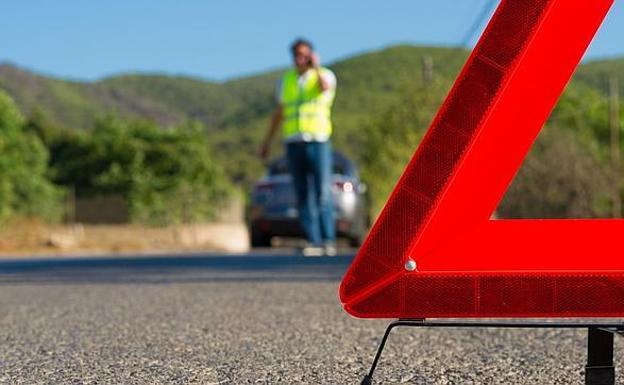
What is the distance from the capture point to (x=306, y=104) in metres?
9.40

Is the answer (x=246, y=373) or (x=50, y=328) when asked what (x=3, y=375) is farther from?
(x=50, y=328)

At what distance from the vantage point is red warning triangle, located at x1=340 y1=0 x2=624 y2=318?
91.4 inches

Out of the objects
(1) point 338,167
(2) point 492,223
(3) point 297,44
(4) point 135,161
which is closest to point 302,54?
(3) point 297,44

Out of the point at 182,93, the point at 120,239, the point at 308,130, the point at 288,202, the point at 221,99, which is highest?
the point at 182,93

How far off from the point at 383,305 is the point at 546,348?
174 centimetres

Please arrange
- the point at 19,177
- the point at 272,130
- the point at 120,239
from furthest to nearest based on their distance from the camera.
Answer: the point at 19,177 → the point at 120,239 → the point at 272,130

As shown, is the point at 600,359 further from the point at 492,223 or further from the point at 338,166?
the point at 338,166

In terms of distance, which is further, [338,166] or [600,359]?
[338,166]

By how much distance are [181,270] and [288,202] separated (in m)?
4.50

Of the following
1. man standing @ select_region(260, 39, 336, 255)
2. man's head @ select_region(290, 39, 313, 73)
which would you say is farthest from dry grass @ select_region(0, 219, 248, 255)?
man's head @ select_region(290, 39, 313, 73)

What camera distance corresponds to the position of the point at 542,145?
29672mm

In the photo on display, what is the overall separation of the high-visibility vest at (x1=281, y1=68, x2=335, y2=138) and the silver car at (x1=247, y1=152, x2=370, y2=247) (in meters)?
3.66

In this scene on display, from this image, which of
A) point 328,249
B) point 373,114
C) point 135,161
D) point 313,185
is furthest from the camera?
point 135,161

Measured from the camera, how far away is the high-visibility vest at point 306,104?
936 centimetres
